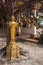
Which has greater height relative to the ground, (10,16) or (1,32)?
(10,16)

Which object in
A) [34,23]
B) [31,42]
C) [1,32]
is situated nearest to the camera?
[34,23]

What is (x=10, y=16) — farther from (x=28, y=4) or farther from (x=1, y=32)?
(x=1, y=32)

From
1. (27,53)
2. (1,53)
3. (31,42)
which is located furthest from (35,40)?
(1,53)

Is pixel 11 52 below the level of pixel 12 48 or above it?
below

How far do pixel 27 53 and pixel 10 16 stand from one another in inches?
81.4

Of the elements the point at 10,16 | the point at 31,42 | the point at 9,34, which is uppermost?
the point at 10,16

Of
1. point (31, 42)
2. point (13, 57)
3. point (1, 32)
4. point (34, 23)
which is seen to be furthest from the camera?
point (1, 32)

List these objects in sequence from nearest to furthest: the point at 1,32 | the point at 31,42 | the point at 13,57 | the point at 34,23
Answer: the point at 13,57, the point at 34,23, the point at 31,42, the point at 1,32

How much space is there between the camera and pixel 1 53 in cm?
855

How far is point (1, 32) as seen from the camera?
15.8m

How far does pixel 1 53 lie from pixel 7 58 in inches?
25.3

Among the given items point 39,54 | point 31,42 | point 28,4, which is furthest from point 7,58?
point 31,42

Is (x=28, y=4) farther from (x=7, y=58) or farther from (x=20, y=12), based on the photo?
(x=7, y=58)

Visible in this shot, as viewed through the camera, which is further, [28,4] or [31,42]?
[31,42]
